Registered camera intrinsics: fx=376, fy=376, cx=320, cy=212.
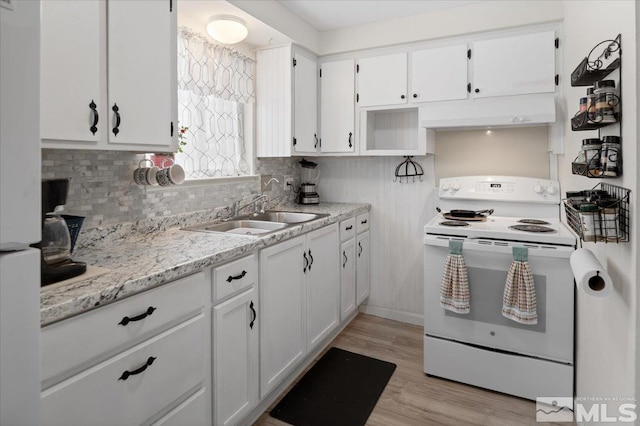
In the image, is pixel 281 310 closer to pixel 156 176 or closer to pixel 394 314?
pixel 156 176

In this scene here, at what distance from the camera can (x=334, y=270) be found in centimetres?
275

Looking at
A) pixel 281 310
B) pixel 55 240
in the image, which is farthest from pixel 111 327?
pixel 281 310

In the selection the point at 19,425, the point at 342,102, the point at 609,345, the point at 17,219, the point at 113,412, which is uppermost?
the point at 342,102

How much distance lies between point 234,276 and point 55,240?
70 centimetres

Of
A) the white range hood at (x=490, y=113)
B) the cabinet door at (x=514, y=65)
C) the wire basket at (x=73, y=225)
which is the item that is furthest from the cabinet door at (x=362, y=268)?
the wire basket at (x=73, y=225)

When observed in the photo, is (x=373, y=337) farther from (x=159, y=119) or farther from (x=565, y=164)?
(x=159, y=119)

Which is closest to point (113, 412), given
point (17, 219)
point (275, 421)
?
point (17, 219)

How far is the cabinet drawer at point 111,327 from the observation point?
3.29 feet

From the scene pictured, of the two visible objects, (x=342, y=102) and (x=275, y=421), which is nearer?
(x=275, y=421)

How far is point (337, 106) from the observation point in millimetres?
3213

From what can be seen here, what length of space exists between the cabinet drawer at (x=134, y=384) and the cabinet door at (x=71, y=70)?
2.63 feet

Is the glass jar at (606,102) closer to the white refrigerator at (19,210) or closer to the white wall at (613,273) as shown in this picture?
the white wall at (613,273)

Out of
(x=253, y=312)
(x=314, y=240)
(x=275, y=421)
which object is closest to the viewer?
(x=253, y=312)

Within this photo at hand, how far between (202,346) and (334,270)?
136 centimetres
